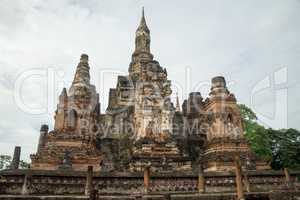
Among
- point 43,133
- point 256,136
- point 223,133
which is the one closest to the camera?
point 223,133

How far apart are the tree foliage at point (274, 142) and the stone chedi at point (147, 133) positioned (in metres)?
6.64

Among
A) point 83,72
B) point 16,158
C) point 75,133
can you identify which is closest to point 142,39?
point 83,72

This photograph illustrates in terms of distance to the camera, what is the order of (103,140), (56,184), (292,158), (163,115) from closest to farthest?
(56,184) → (163,115) → (103,140) → (292,158)

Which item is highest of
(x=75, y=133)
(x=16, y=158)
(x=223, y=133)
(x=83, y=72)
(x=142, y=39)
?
(x=142, y=39)

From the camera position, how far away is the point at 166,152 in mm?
19844

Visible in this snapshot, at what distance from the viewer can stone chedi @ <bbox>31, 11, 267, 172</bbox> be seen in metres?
19.0

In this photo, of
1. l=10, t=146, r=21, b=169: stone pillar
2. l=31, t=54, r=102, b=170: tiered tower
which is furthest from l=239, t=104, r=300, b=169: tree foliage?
l=10, t=146, r=21, b=169: stone pillar

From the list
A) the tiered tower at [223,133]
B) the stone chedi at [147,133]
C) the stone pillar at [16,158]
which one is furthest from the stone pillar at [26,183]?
the tiered tower at [223,133]

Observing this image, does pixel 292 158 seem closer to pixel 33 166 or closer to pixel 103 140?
pixel 103 140

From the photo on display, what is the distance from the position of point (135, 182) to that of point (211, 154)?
742 centimetres

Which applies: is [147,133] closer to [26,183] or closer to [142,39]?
[26,183]

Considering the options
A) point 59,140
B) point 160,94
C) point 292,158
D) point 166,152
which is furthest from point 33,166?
point 292,158

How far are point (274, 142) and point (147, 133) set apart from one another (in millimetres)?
17394

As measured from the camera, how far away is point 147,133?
21188 mm
